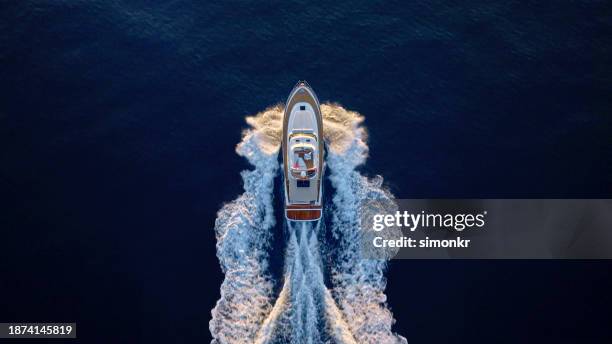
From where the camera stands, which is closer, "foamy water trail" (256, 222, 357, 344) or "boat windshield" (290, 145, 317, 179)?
"foamy water trail" (256, 222, 357, 344)

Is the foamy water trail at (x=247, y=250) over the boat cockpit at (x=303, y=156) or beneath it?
beneath

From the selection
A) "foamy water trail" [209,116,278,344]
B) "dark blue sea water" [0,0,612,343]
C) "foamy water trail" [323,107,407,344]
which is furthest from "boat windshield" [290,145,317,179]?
"dark blue sea water" [0,0,612,343]

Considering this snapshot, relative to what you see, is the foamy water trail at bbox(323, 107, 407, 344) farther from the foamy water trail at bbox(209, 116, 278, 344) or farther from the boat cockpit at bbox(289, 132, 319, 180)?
the foamy water trail at bbox(209, 116, 278, 344)

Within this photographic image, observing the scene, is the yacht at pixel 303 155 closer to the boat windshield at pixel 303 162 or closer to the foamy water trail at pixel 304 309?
the boat windshield at pixel 303 162

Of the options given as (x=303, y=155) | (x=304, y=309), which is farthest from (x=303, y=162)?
(x=304, y=309)

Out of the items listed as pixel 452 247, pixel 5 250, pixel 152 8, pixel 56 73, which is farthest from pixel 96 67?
pixel 452 247

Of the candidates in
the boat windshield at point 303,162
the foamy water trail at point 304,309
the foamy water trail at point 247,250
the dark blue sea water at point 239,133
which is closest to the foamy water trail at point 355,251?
the foamy water trail at point 304,309
